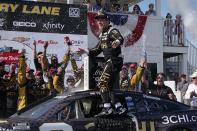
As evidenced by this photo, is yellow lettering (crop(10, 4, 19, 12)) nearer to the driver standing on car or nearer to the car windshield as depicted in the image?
the driver standing on car

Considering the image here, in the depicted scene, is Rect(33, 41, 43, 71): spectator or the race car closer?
the race car

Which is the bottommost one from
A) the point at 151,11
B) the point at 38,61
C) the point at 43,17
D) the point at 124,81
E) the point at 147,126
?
the point at 147,126

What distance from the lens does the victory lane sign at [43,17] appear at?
17281mm

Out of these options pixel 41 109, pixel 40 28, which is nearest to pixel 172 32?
pixel 40 28

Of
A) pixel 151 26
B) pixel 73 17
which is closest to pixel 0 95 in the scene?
pixel 73 17

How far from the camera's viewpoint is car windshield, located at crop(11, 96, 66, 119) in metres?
7.95

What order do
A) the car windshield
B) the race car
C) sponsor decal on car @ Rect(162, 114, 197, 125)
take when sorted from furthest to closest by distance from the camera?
1. sponsor decal on car @ Rect(162, 114, 197, 125)
2. the car windshield
3. the race car

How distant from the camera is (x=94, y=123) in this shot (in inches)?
313

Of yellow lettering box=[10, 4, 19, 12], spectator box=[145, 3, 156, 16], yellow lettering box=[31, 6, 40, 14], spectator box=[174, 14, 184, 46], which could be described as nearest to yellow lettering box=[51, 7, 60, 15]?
yellow lettering box=[31, 6, 40, 14]

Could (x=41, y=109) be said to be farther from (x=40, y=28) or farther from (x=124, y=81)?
(x=40, y=28)

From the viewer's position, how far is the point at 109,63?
8.62m

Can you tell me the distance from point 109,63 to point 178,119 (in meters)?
1.51

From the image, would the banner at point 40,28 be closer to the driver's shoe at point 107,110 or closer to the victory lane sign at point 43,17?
the victory lane sign at point 43,17

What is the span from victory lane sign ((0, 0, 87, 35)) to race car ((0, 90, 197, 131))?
932cm
